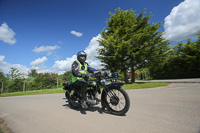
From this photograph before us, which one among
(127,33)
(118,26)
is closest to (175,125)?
(127,33)

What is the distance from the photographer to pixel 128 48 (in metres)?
13.2

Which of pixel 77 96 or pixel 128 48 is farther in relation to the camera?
pixel 128 48

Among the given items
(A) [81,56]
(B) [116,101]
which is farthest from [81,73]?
(B) [116,101]

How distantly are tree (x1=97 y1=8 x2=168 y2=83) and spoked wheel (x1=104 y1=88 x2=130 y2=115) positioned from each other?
34.4ft

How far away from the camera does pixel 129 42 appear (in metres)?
13.1

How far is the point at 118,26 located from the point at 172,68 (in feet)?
57.8

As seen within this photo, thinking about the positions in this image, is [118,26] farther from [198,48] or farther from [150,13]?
[198,48]

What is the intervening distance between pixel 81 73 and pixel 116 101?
135 cm

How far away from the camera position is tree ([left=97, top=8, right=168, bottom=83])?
13453mm

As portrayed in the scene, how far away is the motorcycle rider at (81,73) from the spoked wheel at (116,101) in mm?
703

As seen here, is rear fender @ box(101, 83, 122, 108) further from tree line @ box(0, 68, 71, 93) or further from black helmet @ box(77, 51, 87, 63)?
tree line @ box(0, 68, 71, 93)

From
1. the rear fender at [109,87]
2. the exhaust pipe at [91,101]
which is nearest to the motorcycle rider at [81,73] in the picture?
the exhaust pipe at [91,101]

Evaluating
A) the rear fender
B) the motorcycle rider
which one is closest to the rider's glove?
the motorcycle rider

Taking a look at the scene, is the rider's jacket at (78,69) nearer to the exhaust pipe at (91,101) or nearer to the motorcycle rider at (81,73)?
the motorcycle rider at (81,73)
